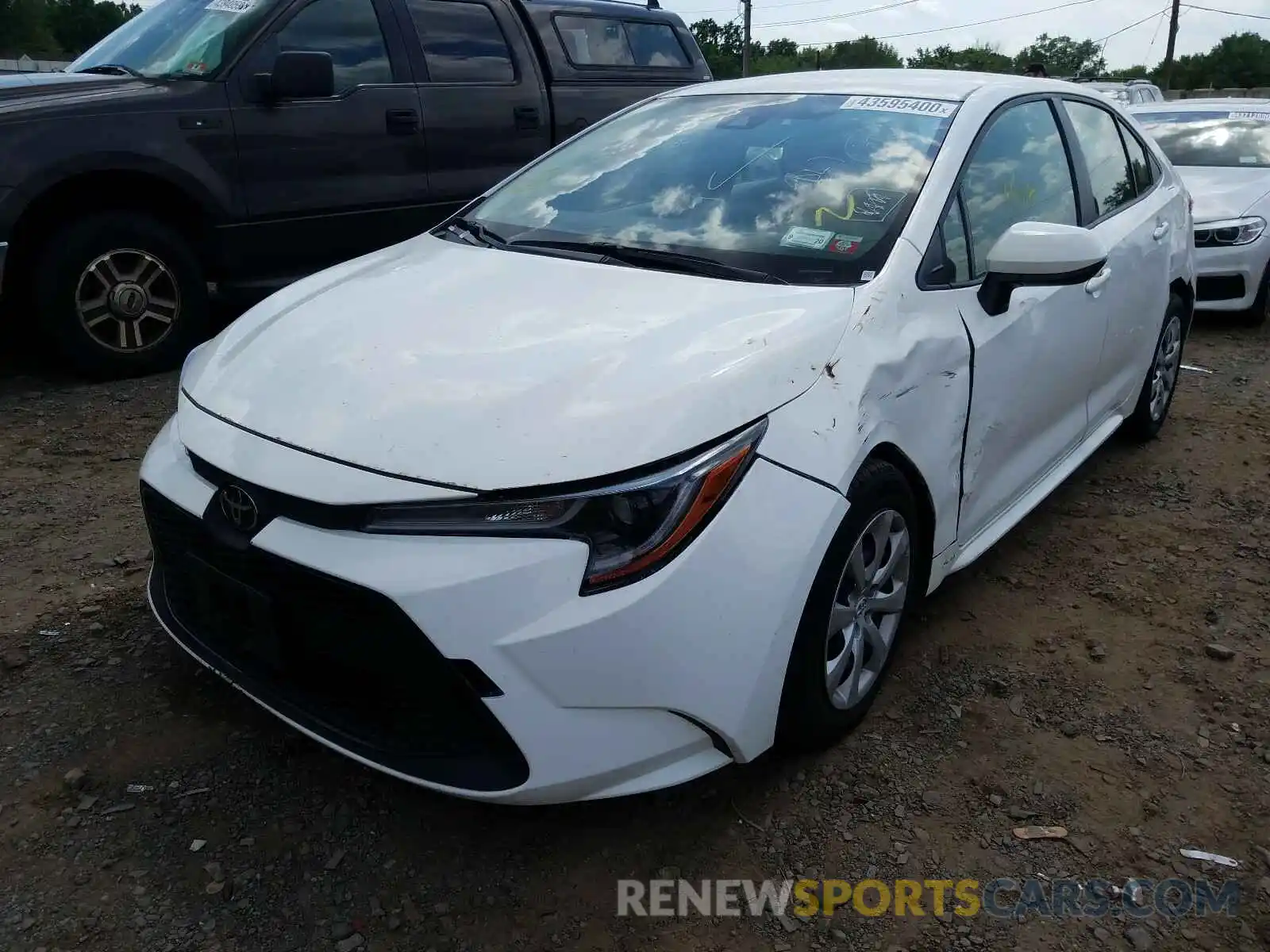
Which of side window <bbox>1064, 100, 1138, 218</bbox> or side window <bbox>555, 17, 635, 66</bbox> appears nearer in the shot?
side window <bbox>1064, 100, 1138, 218</bbox>

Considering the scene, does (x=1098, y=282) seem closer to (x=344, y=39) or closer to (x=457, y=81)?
(x=457, y=81)

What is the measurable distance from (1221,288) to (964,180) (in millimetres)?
5199

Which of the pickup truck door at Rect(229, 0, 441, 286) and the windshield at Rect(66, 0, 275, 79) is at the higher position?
the windshield at Rect(66, 0, 275, 79)

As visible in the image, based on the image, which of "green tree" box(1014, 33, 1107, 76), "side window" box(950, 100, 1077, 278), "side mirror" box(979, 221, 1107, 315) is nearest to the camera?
"side mirror" box(979, 221, 1107, 315)

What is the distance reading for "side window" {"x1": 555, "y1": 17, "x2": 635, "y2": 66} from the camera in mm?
6434

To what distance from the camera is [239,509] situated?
2059mm

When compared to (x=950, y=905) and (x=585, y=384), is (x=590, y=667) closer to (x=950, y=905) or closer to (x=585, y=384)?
(x=585, y=384)

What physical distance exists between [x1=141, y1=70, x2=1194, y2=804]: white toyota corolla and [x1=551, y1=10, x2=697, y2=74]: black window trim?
3.58 meters

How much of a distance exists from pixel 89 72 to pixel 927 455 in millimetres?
4733

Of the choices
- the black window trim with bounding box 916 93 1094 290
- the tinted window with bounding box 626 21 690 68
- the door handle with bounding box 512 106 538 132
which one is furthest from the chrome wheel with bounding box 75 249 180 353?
the black window trim with bounding box 916 93 1094 290

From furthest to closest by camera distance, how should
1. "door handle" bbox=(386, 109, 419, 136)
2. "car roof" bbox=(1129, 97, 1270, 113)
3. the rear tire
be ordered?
"car roof" bbox=(1129, 97, 1270, 113)
"door handle" bbox=(386, 109, 419, 136)
the rear tire

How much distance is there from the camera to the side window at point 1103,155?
369 cm

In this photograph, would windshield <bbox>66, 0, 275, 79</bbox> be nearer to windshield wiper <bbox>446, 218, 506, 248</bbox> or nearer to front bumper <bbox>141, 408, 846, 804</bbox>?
windshield wiper <bbox>446, 218, 506, 248</bbox>

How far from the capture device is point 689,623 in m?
1.90
